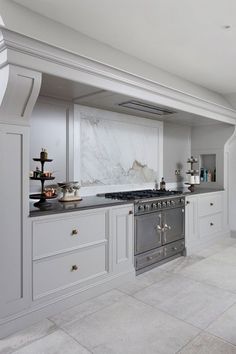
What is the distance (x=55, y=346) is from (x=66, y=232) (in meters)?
0.90

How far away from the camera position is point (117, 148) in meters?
4.04

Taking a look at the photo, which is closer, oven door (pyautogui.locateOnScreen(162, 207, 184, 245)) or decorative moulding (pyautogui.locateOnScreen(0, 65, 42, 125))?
decorative moulding (pyautogui.locateOnScreen(0, 65, 42, 125))

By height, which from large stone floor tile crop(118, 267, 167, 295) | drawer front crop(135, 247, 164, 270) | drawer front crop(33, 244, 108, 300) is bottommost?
large stone floor tile crop(118, 267, 167, 295)

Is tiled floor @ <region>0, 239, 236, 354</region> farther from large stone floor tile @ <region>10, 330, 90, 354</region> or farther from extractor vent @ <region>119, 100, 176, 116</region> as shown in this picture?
extractor vent @ <region>119, 100, 176, 116</region>

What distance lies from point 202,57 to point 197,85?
1.00 meters

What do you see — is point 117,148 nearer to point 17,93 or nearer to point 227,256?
point 17,93

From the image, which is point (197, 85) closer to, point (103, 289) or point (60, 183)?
point (60, 183)

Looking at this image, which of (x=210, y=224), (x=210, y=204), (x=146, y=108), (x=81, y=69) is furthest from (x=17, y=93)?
(x=210, y=224)

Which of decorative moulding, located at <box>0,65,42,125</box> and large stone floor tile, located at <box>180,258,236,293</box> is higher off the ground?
decorative moulding, located at <box>0,65,42,125</box>

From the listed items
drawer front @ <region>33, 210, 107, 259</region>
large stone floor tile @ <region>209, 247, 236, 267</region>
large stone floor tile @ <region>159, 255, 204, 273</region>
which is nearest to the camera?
drawer front @ <region>33, 210, 107, 259</region>

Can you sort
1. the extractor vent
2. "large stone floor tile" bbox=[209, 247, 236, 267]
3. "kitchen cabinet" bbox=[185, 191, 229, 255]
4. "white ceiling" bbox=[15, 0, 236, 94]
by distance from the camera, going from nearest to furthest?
"white ceiling" bbox=[15, 0, 236, 94] → the extractor vent → "large stone floor tile" bbox=[209, 247, 236, 267] → "kitchen cabinet" bbox=[185, 191, 229, 255]

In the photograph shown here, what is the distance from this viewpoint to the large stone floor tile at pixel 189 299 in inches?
97.3

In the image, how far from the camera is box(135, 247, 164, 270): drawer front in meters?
3.34

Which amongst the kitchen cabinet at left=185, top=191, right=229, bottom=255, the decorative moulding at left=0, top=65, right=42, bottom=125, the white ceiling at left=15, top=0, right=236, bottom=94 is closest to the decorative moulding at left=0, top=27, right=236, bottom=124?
the decorative moulding at left=0, top=65, right=42, bottom=125
